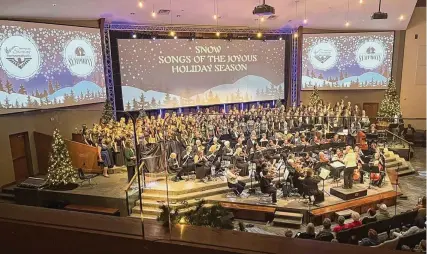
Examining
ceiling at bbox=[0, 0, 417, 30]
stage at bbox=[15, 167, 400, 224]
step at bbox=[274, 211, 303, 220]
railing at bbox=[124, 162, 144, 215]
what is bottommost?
step at bbox=[274, 211, 303, 220]

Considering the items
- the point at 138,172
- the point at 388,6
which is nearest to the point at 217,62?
the point at 388,6

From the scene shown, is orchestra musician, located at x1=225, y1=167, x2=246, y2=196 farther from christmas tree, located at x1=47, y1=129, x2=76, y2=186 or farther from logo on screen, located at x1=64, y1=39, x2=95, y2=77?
logo on screen, located at x1=64, y1=39, x2=95, y2=77

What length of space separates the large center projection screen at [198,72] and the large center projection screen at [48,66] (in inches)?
62.0

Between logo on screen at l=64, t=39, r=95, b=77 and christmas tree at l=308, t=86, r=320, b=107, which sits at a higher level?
logo on screen at l=64, t=39, r=95, b=77

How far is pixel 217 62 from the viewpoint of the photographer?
51.4 feet

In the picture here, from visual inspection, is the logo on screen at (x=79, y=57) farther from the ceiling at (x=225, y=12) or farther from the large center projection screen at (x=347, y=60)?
the large center projection screen at (x=347, y=60)

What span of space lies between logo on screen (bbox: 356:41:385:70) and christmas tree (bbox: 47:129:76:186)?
12.9 m

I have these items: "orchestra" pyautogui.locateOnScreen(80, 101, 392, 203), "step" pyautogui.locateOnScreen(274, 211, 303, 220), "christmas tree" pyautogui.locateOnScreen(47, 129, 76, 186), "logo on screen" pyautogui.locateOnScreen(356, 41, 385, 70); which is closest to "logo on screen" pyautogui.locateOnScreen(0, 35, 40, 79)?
"orchestra" pyautogui.locateOnScreen(80, 101, 392, 203)

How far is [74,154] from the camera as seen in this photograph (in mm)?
9695

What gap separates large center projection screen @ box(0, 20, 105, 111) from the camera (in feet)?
32.1

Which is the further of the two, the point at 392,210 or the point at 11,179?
the point at 11,179

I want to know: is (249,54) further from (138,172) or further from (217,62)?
(138,172)

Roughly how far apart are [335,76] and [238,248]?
1642 cm

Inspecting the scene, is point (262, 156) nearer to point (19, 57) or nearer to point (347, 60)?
point (19, 57)
